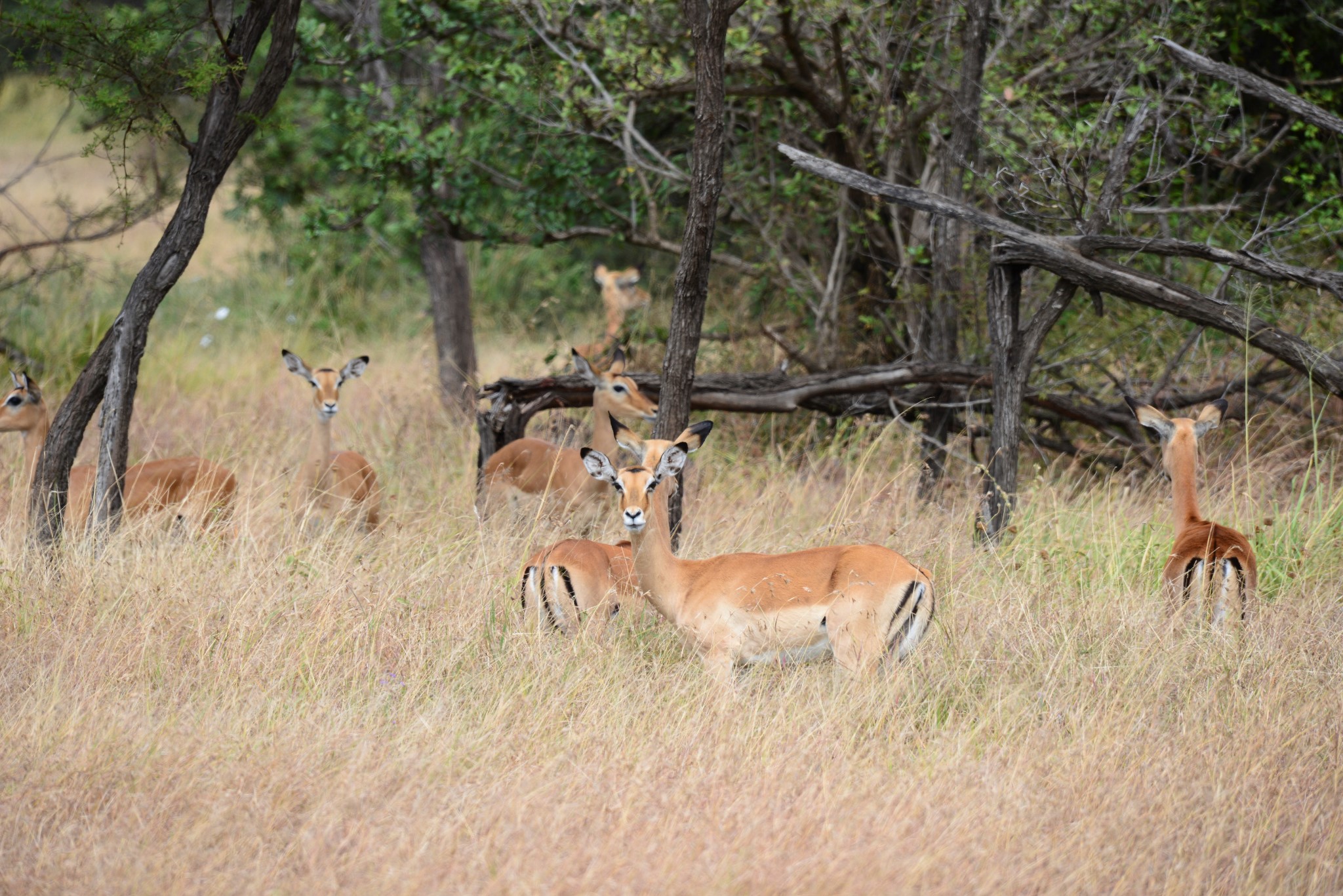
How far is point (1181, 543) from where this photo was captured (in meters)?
4.90

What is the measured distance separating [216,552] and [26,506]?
1106 mm

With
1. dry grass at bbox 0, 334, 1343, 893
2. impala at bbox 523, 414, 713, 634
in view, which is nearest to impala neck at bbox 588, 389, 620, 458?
dry grass at bbox 0, 334, 1343, 893

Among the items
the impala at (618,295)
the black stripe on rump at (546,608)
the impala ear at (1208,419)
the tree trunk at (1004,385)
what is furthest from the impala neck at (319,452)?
the impala ear at (1208,419)

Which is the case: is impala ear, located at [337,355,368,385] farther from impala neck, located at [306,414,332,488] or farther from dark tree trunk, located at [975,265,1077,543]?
dark tree trunk, located at [975,265,1077,543]

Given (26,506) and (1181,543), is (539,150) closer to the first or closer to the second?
(26,506)

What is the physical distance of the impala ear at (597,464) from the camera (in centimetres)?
446

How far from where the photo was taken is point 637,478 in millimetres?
4262

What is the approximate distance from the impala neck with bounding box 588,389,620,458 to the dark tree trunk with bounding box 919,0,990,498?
1.67 metres

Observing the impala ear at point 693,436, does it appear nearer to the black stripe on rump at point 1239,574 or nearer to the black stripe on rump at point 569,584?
the black stripe on rump at point 569,584

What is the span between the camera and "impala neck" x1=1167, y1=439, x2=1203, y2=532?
5141 millimetres

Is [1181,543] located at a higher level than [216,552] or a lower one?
higher

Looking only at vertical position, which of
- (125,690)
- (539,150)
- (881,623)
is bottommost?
(125,690)

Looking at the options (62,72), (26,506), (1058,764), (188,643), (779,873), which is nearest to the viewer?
(779,873)

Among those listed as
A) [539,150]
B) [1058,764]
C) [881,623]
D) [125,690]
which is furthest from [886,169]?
[125,690]
